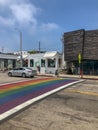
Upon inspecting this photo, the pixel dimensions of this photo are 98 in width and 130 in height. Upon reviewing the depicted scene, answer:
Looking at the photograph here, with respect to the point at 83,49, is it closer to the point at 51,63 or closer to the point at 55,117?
the point at 51,63

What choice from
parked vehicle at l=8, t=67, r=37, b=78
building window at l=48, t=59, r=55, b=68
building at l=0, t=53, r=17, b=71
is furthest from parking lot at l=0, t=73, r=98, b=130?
building at l=0, t=53, r=17, b=71

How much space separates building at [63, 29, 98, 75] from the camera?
38500 millimetres

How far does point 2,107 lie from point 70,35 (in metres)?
32.9

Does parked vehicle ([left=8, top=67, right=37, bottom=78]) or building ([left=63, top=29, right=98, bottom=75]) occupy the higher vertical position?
building ([left=63, top=29, right=98, bottom=75])

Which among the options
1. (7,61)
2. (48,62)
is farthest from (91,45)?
(7,61)

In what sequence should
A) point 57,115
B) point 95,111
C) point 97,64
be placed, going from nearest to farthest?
point 57,115, point 95,111, point 97,64

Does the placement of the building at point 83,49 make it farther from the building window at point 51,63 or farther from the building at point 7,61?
the building at point 7,61

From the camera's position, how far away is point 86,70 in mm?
40844

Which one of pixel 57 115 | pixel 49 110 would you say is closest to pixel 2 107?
pixel 49 110

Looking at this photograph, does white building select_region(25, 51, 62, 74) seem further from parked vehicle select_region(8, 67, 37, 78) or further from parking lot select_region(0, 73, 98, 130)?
parking lot select_region(0, 73, 98, 130)

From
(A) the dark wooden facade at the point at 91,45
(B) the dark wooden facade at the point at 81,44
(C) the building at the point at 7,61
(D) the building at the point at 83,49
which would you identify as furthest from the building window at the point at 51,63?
(C) the building at the point at 7,61

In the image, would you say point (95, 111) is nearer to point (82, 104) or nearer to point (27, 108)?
point (82, 104)

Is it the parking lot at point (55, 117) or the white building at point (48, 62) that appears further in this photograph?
the white building at point (48, 62)

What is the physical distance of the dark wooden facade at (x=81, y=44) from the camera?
38.4m
